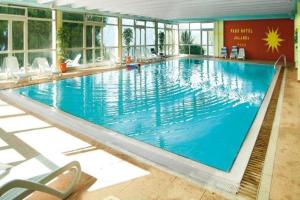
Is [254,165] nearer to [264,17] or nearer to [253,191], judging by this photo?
[253,191]

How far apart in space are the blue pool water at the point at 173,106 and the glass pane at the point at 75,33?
286 centimetres

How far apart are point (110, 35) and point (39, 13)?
4731 mm

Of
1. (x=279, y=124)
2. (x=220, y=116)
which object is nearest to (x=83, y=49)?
(x=220, y=116)

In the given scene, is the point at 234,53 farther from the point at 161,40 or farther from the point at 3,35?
the point at 3,35

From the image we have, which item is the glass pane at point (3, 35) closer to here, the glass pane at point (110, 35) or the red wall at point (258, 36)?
the glass pane at point (110, 35)

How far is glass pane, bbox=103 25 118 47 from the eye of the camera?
568 inches

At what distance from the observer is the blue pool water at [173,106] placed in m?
4.24

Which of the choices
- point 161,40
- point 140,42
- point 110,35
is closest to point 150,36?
point 161,40

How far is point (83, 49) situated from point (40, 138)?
9.45 m

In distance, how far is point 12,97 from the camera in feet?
23.0

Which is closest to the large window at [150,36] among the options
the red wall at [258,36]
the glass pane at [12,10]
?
the red wall at [258,36]

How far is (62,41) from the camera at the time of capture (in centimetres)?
1118

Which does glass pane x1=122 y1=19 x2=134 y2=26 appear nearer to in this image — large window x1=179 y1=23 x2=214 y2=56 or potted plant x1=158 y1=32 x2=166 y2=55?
potted plant x1=158 y1=32 x2=166 y2=55

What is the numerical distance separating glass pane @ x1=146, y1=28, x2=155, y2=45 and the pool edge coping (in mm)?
13503
